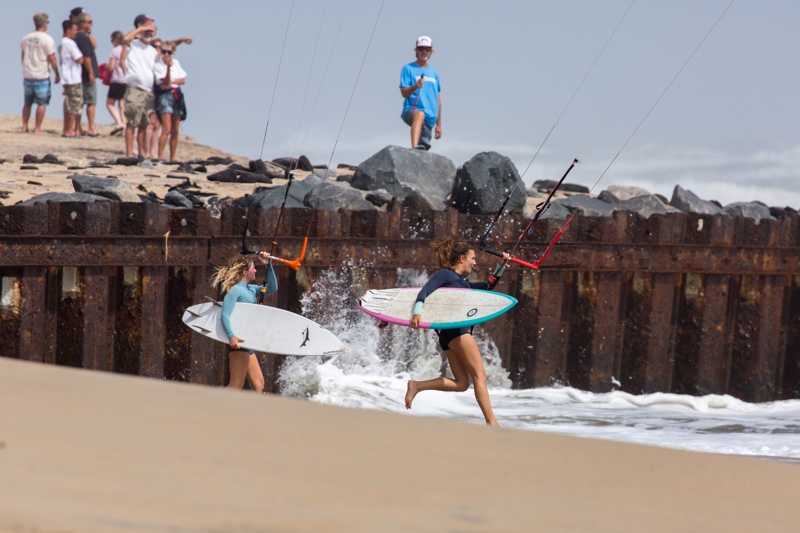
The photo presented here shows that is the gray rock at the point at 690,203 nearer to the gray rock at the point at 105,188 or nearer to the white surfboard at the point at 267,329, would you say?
the gray rock at the point at 105,188

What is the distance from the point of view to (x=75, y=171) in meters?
15.6

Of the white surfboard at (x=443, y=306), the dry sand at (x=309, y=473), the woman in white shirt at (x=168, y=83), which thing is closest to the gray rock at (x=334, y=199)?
the white surfboard at (x=443, y=306)

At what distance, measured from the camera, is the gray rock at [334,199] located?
11.6 metres

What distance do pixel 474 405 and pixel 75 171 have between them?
27.1ft

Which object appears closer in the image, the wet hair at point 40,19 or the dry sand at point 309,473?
the dry sand at point 309,473

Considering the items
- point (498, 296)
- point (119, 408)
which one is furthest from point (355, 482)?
point (498, 296)

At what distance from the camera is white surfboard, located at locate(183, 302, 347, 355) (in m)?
8.29

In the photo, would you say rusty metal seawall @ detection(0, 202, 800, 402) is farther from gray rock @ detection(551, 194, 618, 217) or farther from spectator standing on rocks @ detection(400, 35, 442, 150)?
spectator standing on rocks @ detection(400, 35, 442, 150)

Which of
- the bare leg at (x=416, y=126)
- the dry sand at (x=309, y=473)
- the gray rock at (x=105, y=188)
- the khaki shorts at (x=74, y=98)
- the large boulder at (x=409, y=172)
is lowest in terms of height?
the dry sand at (x=309, y=473)

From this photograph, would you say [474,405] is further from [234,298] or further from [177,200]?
[177,200]

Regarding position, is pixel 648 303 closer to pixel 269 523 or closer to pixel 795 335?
pixel 795 335

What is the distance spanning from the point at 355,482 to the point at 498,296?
497 centimetres

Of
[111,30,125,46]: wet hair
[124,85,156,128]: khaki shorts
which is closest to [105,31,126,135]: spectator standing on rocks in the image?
[111,30,125,46]: wet hair

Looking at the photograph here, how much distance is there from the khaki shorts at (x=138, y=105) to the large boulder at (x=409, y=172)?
12.2 ft
